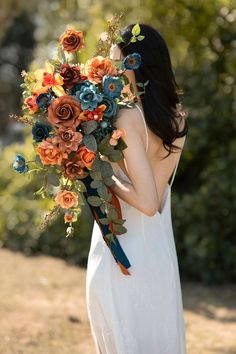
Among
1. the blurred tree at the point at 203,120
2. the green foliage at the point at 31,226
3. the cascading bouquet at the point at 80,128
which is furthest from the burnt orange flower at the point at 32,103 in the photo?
the green foliage at the point at 31,226

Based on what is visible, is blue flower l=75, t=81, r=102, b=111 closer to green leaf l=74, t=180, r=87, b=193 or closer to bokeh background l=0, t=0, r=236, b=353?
green leaf l=74, t=180, r=87, b=193

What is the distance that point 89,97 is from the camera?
2719 mm

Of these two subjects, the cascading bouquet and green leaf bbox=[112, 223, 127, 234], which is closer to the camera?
the cascading bouquet

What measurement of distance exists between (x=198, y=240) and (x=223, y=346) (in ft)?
6.28

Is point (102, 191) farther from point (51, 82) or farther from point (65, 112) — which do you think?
point (51, 82)

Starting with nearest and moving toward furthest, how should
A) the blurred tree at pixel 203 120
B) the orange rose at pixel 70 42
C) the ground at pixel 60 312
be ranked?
the orange rose at pixel 70 42 < the ground at pixel 60 312 < the blurred tree at pixel 203 120

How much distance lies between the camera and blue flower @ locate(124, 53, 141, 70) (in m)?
2.81

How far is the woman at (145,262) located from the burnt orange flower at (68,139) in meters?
0.30

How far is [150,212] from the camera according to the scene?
2.83 meters

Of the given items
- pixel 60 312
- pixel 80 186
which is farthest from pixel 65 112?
pixel 60 312

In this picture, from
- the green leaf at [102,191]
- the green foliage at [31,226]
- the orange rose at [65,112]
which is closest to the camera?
the orange rose at [65,112]

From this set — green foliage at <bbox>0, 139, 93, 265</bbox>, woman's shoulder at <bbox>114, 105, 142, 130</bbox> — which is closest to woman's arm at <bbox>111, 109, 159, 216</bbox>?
woman's shoulder at <bbox>114, 105, 142, 130</bbox>

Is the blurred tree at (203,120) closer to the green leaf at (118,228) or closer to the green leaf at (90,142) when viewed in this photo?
the green leaf at (118,228)

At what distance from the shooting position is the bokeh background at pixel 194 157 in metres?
7.23
